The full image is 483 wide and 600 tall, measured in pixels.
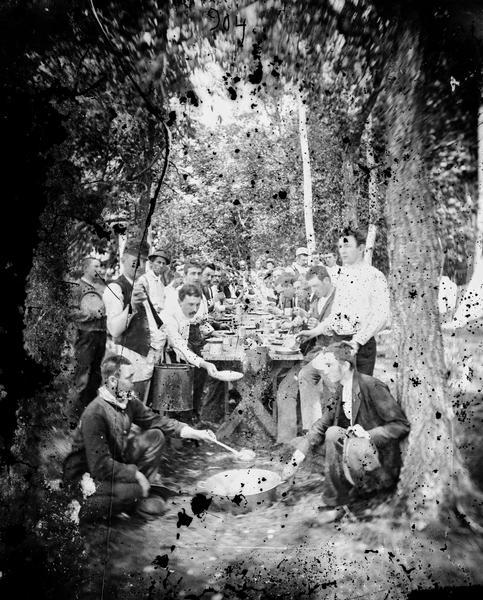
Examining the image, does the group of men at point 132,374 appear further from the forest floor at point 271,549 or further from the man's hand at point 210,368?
the forest floor at point 271,549

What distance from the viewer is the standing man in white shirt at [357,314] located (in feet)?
8.30

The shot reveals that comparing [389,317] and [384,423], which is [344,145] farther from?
[384,423]

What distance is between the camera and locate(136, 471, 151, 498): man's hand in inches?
98.4

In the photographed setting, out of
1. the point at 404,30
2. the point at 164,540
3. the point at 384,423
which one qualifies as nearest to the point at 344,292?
the point at 384,423

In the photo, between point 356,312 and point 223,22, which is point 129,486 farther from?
point 223,22

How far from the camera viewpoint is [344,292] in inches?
99.7

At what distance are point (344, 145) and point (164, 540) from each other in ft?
7.68

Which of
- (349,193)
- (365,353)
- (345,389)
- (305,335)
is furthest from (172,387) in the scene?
(349,193)

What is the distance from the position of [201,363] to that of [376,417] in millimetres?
998

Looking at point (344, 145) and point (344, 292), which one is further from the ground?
point (344, 145)

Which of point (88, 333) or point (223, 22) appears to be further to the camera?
point (88, 333)

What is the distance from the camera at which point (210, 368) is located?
2.54 metres

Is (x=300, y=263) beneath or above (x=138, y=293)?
above

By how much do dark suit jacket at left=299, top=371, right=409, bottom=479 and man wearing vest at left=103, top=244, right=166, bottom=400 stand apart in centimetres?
95
